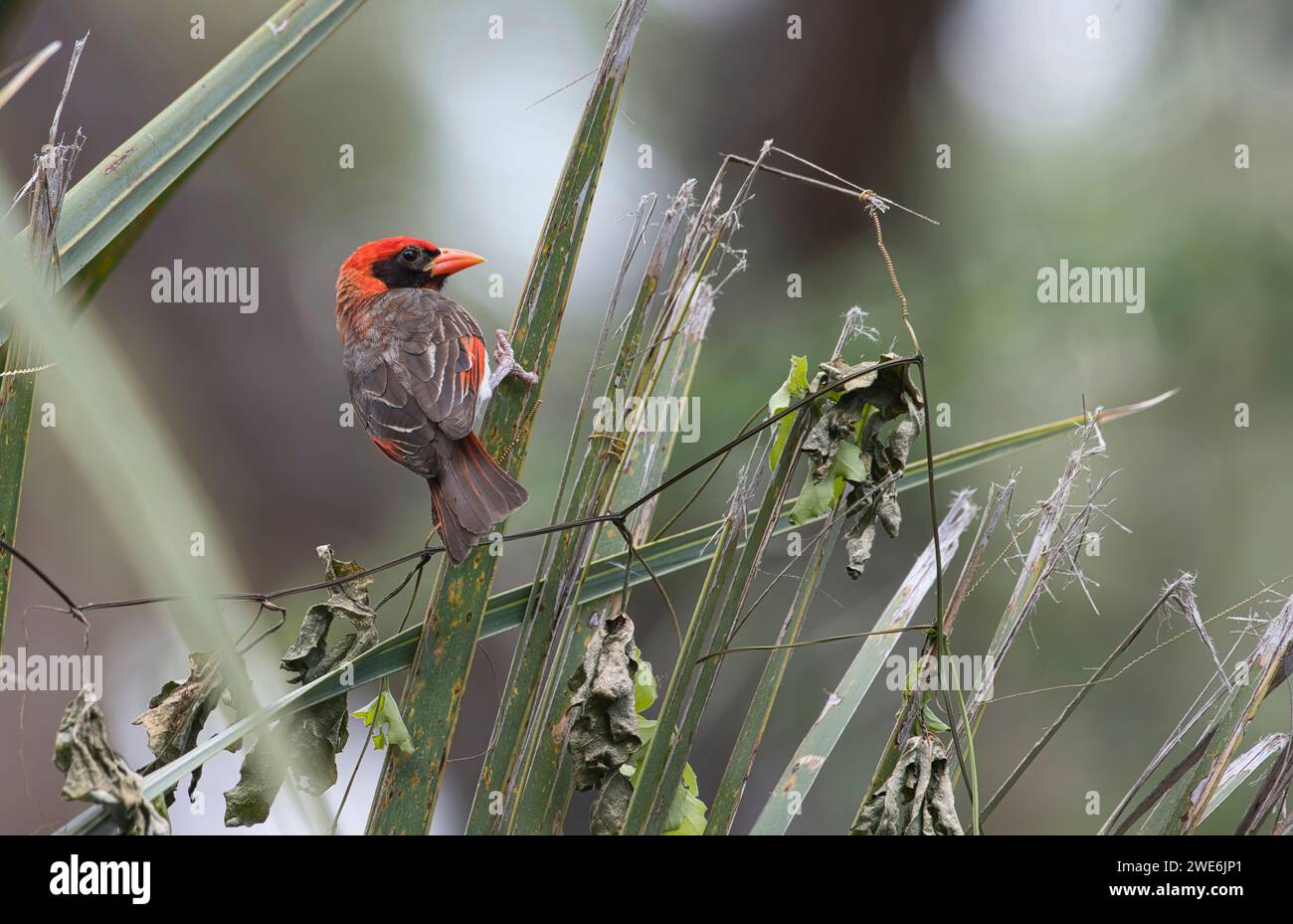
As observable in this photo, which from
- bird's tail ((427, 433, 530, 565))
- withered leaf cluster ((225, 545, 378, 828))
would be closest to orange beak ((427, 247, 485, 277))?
bird's tail ((427, 433, 530, 565))

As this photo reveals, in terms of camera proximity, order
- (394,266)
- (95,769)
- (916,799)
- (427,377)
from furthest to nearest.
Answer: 1. (394,266)
2. (427,377)
3. (916,799)
4. (95,769)

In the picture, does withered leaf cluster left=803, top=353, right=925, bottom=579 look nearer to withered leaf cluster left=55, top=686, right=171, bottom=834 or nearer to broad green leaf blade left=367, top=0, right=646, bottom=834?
broad green leaf blade left=367, top=0, right=646, bottom=834

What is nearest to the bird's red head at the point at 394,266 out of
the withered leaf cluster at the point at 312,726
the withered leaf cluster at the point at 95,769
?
the withered leaf cluster at the point at 312,726

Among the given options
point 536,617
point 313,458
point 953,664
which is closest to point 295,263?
point 313,458

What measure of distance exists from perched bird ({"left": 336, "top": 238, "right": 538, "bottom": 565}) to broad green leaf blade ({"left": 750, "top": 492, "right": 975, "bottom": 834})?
0.54m

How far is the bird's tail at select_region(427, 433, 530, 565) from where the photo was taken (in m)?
1.50

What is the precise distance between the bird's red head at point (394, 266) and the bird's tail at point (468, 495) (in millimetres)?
998

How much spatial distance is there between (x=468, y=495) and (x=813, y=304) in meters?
2.51

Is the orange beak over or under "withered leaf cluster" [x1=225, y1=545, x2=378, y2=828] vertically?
over

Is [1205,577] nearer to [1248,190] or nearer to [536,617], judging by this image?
[1248,190]

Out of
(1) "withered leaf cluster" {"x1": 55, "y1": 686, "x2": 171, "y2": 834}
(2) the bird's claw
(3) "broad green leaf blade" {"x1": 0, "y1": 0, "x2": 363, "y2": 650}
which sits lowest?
(1) "withered leaf cluster" {"x1": 55, "y1": 686, "x2": 171, "y2": 834}

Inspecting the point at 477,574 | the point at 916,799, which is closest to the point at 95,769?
the point at 477,574

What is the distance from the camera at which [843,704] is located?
1.43 m

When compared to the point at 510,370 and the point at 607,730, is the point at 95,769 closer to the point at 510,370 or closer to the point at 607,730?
the point at 607,730
